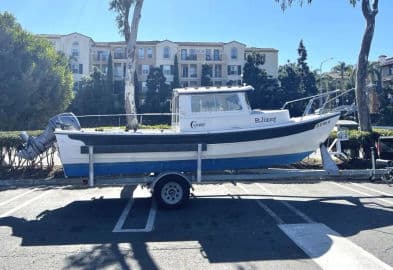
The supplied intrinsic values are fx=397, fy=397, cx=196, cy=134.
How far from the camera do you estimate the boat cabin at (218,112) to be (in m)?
8.88

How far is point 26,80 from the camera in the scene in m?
21.0

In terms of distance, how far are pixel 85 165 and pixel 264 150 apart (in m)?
3.95

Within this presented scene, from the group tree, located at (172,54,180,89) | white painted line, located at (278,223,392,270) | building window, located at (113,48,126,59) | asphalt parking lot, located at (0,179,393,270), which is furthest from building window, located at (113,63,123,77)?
white painted line, located at (278,223,392,270)

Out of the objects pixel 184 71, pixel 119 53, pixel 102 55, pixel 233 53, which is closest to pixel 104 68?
pixel 102 55

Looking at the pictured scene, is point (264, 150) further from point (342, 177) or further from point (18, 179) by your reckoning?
point (18, 179)

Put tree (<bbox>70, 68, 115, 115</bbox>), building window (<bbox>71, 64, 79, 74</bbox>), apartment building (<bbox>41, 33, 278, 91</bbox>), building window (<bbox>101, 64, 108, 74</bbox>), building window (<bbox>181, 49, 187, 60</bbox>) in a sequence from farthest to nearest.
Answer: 1. building window (<bbox>181, 49, 187, 60</bbox>)
2. building window (<bbox>101, 64, 108, 74</bbox>)
3. apartment building (<bbox>41, 33, 278, 91</bbox>)
4. building window (<bbox>71, 64, 79, 74</bbox>)
5. tree (<bbox>70, 68, 115, 115</bbox>)

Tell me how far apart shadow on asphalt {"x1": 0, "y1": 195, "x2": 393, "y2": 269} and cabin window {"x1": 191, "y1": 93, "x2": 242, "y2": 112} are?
2.11 metres

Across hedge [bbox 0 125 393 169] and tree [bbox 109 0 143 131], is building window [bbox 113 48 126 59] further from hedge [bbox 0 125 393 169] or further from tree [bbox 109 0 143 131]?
hedge [bbox 0 125 393 169]

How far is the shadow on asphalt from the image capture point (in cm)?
552

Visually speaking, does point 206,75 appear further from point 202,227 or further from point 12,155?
point 202,227

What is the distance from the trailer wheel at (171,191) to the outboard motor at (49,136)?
240cm

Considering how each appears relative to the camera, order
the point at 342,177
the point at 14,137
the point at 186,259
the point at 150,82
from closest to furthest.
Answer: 1. the point at 186,259
2. the point at 342,177
3. the point at 14,137
4. the point at 150,82

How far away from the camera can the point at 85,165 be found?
8430 mm

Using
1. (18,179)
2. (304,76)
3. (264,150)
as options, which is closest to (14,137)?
(18,179)
